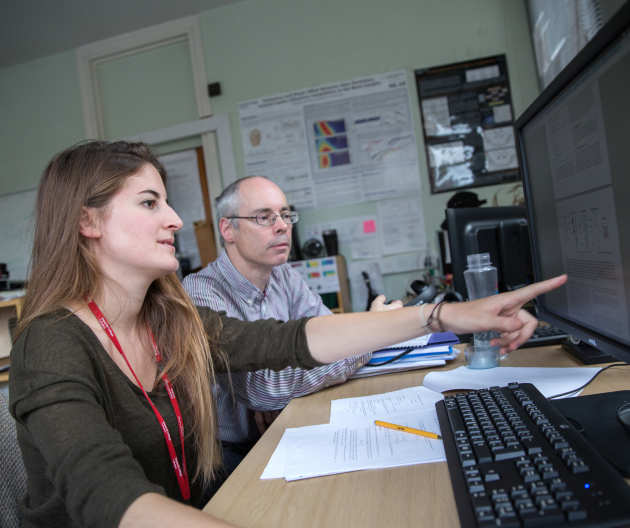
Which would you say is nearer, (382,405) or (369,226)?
(382,405)

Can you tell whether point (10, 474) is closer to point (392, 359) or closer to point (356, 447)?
point (356, 447)

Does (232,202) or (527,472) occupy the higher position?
(232,202)

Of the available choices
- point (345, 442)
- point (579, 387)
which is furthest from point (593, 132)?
point (345, 442)

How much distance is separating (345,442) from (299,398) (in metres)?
0.33

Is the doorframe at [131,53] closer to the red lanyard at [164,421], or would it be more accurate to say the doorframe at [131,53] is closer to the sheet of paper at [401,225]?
the sheet of paper at [401,225]

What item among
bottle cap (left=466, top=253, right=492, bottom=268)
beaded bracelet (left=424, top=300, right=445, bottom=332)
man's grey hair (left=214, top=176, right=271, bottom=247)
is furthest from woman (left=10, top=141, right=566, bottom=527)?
man's grey hair (left=214, top=176, right=271, bottom=247)

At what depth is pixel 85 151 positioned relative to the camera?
973mm

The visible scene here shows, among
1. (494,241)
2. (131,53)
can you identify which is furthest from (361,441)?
(131,53)

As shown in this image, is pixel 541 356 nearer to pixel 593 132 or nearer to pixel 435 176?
pixel 593 132

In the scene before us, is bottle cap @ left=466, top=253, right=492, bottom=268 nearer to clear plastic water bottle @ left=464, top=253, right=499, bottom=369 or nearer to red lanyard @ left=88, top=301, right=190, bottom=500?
clear plastic water bottle @ left=464, top=253, right=499, bottom=369

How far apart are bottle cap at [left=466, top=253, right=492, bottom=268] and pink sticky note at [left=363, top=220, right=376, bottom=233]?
87.8 inches

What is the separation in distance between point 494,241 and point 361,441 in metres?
0.91

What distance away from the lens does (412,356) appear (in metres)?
1.23

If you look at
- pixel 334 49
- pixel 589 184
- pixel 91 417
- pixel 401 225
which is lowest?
pixel 91 417
